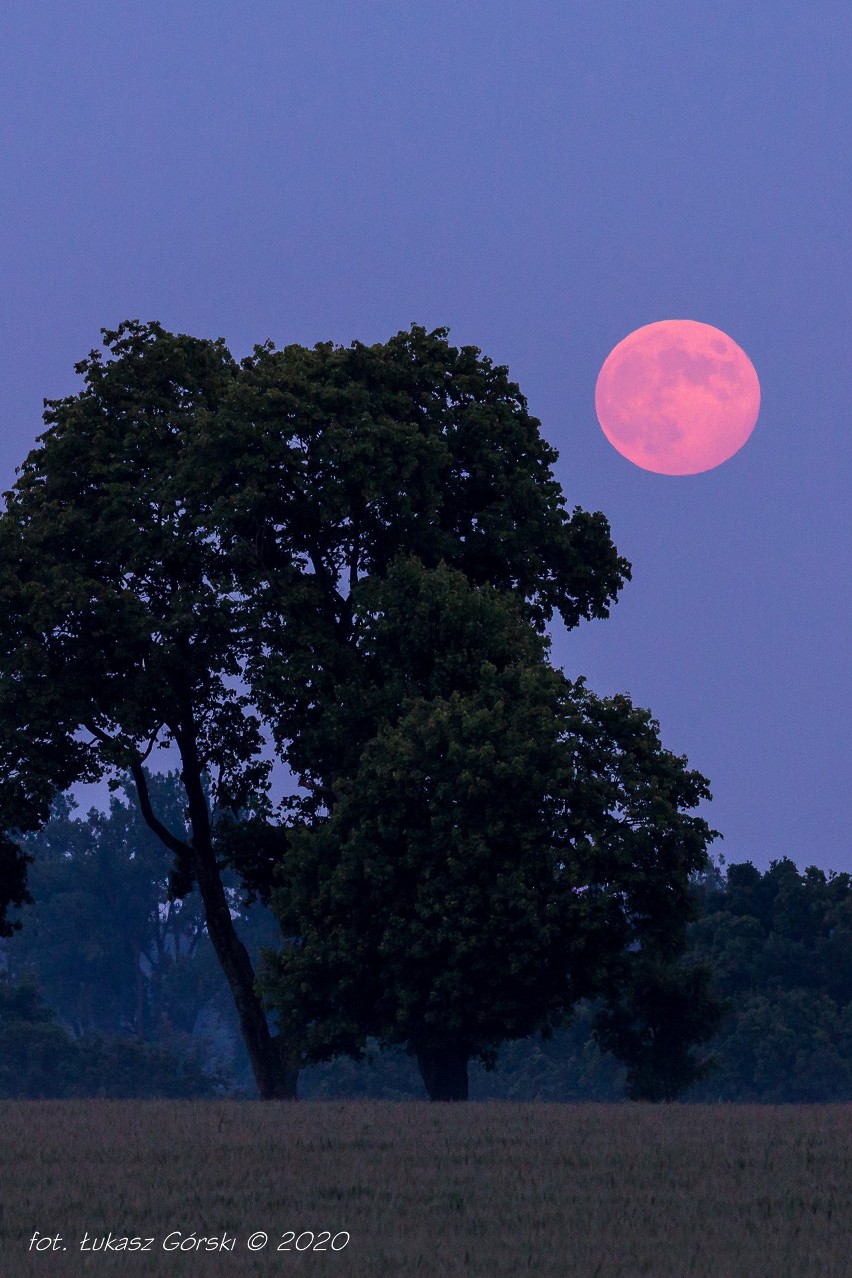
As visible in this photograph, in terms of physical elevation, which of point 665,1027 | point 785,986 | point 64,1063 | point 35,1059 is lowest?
point 665,1027

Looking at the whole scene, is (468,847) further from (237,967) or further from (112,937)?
(112,937)

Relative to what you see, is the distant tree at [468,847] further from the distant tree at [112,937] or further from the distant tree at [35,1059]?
the distant tree at [112,937]

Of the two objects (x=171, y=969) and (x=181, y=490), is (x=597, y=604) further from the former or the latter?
(x=171, y=969)

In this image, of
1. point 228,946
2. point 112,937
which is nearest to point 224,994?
point 112,937

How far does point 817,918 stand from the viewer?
83.1 metres

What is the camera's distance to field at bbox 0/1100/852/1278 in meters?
15.5

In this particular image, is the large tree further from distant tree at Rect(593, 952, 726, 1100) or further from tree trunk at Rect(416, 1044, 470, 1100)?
distant tree at Rect(593, 952, 726, 1100)

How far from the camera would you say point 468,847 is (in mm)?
35000

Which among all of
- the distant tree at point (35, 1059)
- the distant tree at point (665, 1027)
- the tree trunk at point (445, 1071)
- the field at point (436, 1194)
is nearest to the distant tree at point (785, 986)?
the distant tree at point (665, 1027)

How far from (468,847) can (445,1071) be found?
7548 mm

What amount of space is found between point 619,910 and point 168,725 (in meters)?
13.1

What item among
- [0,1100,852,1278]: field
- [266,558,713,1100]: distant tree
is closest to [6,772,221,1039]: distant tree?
[266,558,713,1100]: distant tree

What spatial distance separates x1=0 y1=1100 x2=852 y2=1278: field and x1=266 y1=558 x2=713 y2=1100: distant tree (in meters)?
6.89

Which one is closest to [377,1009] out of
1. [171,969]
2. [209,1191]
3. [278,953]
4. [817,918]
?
[278,953]
